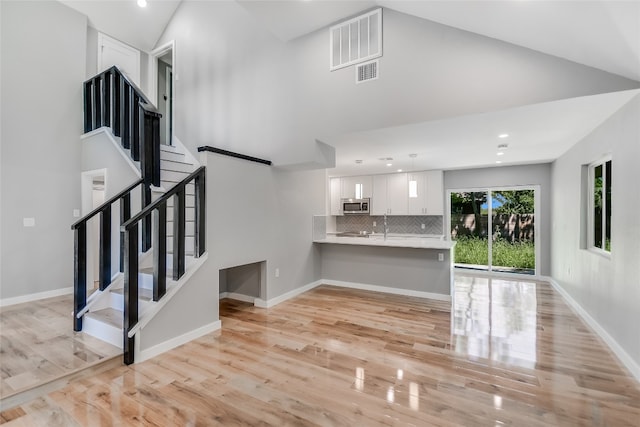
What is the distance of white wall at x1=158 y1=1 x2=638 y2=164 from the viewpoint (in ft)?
9.37

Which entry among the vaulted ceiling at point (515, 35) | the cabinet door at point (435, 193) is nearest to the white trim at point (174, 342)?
the vaulted ceiling at point (515, 35)

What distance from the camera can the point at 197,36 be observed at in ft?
17.9

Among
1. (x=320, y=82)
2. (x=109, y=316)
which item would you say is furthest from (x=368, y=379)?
(x=320, y=82)

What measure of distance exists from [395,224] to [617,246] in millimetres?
4671

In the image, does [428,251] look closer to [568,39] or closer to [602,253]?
[602,253]

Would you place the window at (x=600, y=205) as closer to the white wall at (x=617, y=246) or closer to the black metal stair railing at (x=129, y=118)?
the white wall at (x=617, y=246)

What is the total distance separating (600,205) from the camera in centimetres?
376

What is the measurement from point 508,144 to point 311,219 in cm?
339

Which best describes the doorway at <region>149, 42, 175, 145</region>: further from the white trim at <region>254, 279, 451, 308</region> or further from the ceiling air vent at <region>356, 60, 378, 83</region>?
the ceiling air vent at <region>356, 60, 378, 83</region>

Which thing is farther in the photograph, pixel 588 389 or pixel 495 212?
pixel 495 212

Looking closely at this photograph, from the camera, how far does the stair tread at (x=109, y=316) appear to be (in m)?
3.03

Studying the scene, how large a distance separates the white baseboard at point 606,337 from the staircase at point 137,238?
4.29 m

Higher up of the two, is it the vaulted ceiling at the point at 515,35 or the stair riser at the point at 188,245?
the vaulted ceiling at the point at 515,35

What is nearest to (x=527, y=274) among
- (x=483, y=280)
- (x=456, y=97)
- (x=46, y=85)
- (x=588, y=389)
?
(x=483, y=280)
